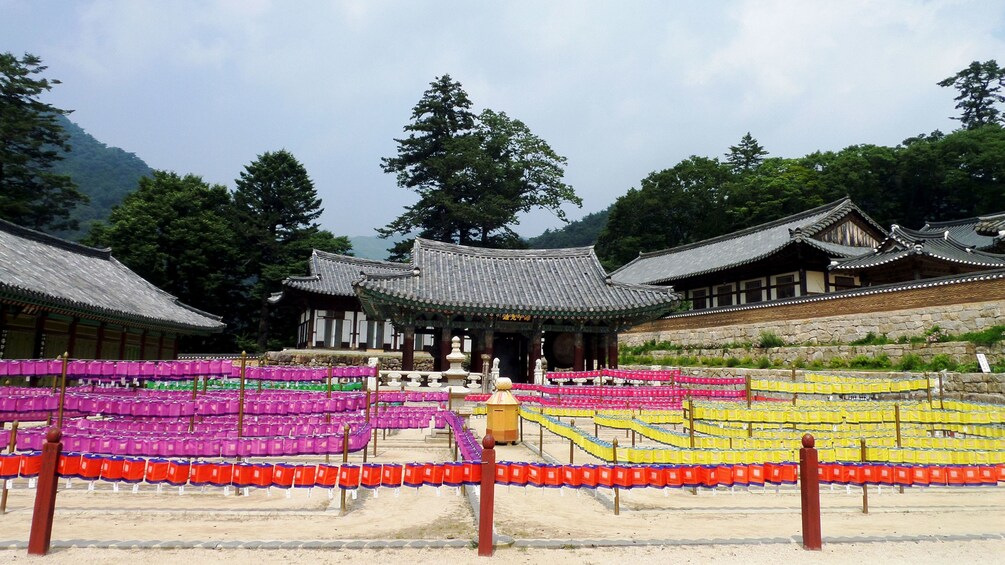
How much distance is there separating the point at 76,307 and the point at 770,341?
2460 cm

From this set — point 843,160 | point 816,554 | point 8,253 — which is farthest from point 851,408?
point 843,160

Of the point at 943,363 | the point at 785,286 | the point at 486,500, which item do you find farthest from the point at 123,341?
the point at 785,286

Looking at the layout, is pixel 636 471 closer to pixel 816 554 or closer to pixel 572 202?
pixel 816 554

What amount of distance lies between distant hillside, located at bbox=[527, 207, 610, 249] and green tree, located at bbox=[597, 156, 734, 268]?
2477 centimetres

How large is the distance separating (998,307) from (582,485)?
17.9 metres

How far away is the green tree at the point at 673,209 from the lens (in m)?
52.0

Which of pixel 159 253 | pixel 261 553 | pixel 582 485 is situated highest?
pixel 159 253

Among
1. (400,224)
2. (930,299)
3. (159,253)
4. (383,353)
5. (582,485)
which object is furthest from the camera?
(400,224)

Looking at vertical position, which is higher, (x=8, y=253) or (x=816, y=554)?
(x=8, y=253)

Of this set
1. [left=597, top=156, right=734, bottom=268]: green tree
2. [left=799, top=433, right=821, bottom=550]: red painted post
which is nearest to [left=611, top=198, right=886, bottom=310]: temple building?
[left=597, top=156, right=734, bottom=268]: green tree

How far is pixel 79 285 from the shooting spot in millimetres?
19250

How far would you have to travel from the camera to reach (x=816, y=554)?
5.24m

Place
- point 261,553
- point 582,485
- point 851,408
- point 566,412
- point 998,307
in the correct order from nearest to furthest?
point 261,553 → point 582,485 → point 851,408 → point 566,412 → point 998,307

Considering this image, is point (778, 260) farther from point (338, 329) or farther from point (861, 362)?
point (338, 329)
